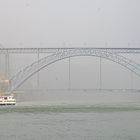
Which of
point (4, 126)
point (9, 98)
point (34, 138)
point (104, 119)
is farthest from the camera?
point (9, 98)

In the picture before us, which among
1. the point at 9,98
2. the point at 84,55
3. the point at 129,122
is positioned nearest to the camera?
the point at 129,122

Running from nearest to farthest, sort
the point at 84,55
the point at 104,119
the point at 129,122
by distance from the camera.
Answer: the point at 129,122 → the point at 104,119 → the point at 84,55

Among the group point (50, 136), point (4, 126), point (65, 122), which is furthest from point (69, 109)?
point (50, 136)

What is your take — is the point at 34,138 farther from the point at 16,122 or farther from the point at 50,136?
the point at 16,122

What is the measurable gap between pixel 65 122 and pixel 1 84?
119 feet

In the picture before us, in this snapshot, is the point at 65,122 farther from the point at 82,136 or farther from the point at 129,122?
the point at 82,136

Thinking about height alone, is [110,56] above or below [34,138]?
above

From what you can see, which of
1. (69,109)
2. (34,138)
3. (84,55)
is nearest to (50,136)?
(34,138)

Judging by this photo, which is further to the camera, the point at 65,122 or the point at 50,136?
the point at 65,122

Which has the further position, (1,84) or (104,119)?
(1,84)

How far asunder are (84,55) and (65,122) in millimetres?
35705

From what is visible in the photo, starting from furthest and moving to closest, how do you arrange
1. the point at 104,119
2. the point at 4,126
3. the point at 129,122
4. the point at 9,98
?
the point at 9,98 < the point at 104,119 < the point at 129,122 < the point at 4,126

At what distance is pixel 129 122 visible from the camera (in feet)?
148

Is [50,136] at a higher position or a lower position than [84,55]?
lower
